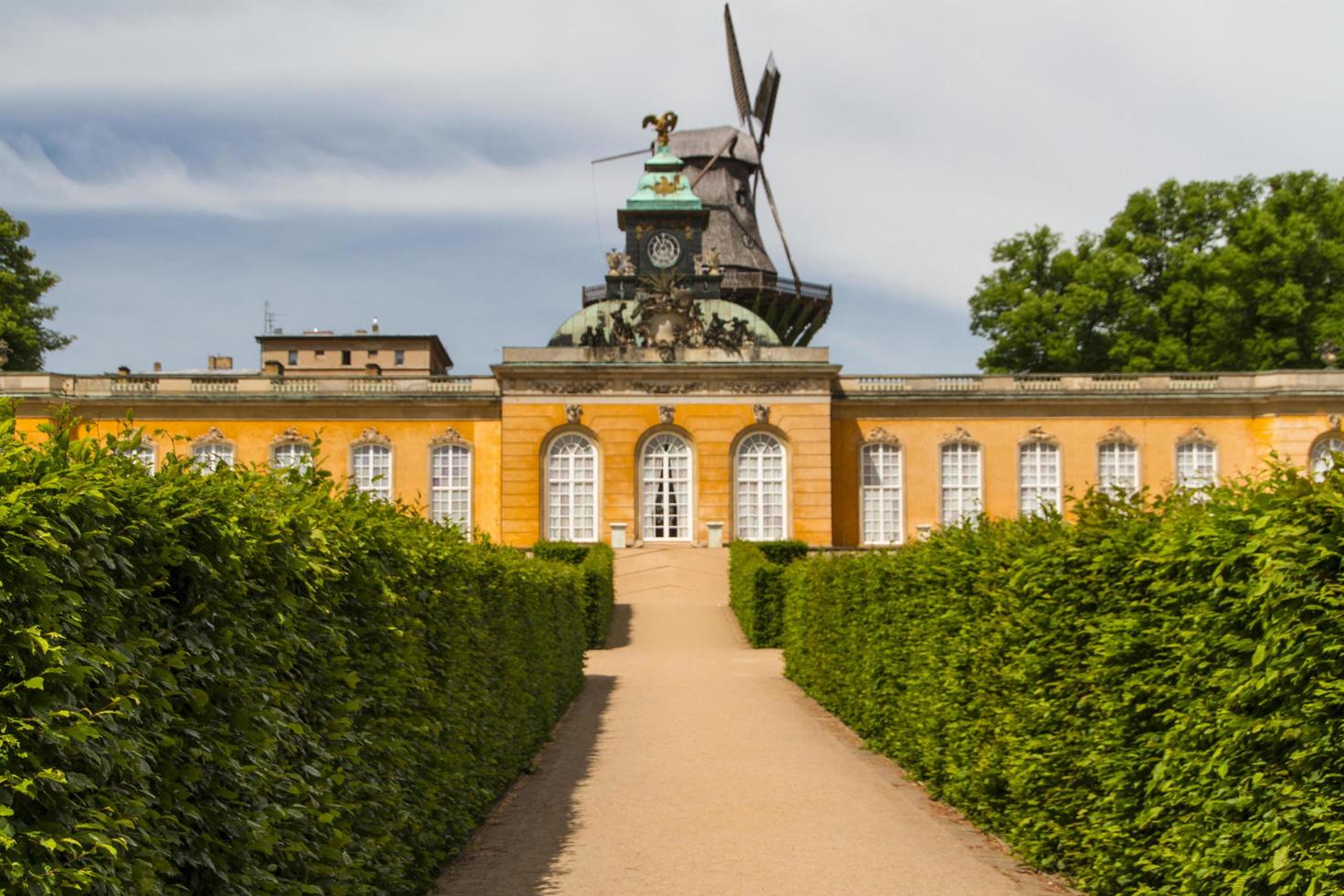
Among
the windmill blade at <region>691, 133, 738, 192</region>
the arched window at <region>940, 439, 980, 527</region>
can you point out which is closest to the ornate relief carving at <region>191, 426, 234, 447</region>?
the arched window at <region>940, 439, 980, 527</region>

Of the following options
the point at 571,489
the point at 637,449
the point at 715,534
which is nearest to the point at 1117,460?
the point at 715,534

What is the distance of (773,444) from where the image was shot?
39031 millimetres

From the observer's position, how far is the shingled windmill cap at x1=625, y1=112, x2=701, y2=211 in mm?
48062

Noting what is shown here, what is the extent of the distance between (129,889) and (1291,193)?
48.6 m

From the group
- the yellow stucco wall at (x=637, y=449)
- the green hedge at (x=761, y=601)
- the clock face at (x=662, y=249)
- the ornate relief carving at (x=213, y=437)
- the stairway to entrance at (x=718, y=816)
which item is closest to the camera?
the stairway to entrance at (x=718, y=816)

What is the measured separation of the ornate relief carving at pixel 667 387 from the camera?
128ft

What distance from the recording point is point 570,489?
39094mm

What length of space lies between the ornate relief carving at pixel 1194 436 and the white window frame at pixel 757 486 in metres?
12.9

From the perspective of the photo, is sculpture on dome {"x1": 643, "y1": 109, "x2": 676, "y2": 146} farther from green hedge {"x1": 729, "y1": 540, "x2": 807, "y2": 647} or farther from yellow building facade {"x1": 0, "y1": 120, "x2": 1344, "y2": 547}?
green hedge {"x1": 729, "y1": 540, "x2": 807, "y2": 647}

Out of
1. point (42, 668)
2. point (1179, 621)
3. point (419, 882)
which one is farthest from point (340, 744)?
point (1179, 621)

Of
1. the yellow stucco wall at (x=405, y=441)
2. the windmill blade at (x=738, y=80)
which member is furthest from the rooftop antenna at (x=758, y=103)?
the yellow stucco wall at (x=405, y=441)

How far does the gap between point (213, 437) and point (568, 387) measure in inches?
458

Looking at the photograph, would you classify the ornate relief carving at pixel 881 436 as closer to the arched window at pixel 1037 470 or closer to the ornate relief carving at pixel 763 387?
the ornate relief carving at pixel 763 387

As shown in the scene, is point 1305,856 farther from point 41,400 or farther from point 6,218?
point 6,218
